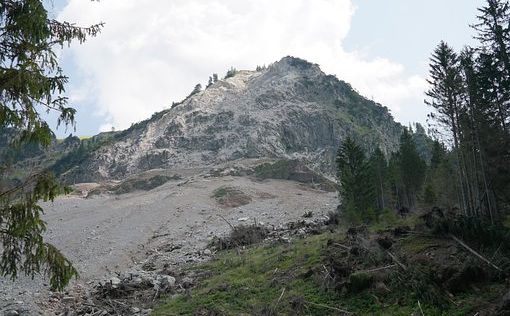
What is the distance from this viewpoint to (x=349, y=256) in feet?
60.9

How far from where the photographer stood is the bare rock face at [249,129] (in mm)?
121500

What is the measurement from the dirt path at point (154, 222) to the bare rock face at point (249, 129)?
30.5 m

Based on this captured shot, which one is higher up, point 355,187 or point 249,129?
point 249,129

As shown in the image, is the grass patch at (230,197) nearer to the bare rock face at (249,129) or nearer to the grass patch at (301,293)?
the bare rock face at (249,129)

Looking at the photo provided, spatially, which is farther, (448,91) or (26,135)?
(448,91)

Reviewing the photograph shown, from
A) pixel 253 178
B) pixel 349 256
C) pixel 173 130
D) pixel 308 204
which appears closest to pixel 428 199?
pixel 308 204

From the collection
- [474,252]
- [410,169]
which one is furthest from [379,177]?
[474,252]

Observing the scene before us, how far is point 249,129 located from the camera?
4943 inches

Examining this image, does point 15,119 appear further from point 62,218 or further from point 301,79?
point 301,79

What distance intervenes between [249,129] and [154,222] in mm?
75899

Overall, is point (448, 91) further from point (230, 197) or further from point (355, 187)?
point (230, 197)

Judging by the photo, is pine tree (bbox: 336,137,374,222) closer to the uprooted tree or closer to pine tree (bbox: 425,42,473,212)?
pine tree (bbox: 425,42,473,212)

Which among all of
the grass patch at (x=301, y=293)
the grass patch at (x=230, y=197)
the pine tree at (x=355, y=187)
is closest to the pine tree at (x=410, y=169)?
the pine tree at (x=355, y=187)

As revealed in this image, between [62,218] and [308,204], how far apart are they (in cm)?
3372
